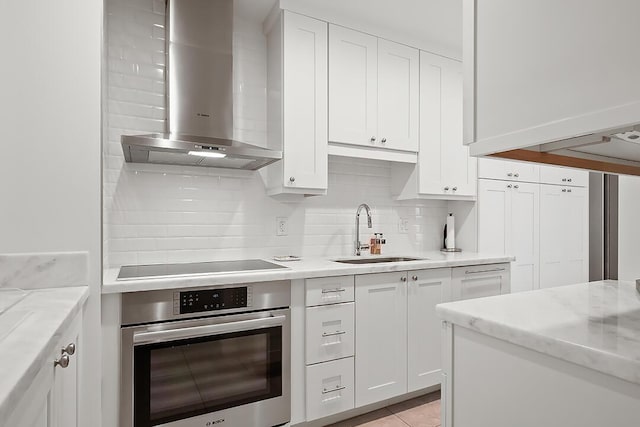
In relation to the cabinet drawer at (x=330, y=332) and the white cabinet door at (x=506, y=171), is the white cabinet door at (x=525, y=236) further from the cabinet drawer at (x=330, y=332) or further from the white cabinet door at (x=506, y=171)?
the cabinet drawer at (x=330, y=332)

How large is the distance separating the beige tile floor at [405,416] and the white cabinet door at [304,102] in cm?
151

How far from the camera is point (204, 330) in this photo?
1.83 metres

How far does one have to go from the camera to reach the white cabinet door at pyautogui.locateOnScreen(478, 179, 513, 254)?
3193 mm

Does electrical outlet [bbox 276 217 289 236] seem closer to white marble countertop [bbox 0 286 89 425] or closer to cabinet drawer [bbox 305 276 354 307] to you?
cabinet drawer [bbox 305 276 354 307]

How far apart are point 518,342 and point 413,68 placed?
2.51 meters

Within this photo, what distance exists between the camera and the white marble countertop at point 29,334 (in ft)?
2.07

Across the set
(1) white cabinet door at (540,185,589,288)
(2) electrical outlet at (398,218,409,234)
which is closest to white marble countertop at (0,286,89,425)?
(2) electrical outlet at (398,218,409,234)

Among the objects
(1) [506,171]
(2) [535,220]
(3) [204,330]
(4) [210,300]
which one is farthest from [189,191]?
(2) [535,220]

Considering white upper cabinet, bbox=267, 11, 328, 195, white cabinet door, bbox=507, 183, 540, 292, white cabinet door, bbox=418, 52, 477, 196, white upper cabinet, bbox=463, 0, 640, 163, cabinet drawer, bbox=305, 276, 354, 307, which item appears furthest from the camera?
white cabinet door, bbox=507, 183, 540, 292

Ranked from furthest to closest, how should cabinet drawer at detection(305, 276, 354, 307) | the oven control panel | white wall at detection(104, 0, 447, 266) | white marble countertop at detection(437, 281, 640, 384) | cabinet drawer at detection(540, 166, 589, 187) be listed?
cabinet drawer at detection(540, 166, 589, 187)
white wall at detection(104, 0, 447, 266)
cabinet drawer at detection(305, 276, 354, 307)
the oven control panel
white marble countertop at detection(437, 281, 640, 384)

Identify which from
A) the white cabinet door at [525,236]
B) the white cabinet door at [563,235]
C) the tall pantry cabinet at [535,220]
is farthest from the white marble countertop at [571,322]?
the white cabinet door at [563,235]

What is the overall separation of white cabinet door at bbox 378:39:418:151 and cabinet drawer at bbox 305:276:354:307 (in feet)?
3.75

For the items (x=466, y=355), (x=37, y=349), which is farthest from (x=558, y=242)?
(x=37, y=349)

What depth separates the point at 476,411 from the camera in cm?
101
